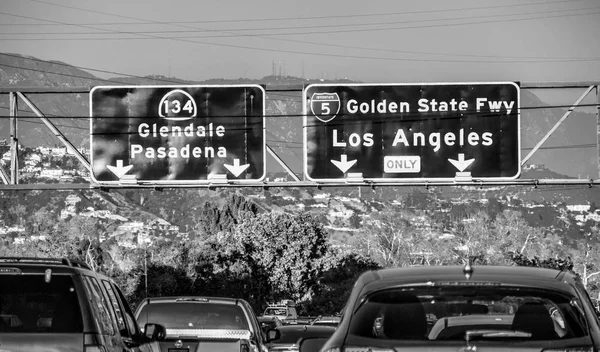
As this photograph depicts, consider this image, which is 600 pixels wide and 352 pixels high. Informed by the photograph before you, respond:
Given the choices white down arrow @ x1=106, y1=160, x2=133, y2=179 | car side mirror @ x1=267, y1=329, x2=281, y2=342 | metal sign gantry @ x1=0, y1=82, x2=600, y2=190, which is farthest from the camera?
white down arrow @ x1=106, y1=160, x2=133, y2=179

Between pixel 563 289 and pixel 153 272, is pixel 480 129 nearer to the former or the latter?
pixel 563 289

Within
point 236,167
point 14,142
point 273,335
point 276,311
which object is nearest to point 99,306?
point 273,335

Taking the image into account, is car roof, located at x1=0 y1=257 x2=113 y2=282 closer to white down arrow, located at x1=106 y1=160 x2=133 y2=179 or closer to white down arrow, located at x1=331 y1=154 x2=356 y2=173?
white down arrow, located at x1=331 y1=154 x2=356 y2=173

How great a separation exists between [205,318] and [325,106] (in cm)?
1305

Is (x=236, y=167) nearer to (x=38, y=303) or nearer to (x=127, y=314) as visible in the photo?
(x=127, y=314)

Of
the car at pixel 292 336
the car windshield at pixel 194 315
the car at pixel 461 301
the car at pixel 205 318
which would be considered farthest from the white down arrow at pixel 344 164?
the car at pixel 461 301

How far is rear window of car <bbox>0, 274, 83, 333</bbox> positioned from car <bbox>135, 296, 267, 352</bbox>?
25.4 feet

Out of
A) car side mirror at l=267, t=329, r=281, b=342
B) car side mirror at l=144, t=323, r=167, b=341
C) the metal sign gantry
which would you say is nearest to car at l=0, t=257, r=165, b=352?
car side mirror at l=144, t=323, r=167, b=341

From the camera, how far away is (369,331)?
24.4 ft

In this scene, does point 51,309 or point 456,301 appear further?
point 51,309

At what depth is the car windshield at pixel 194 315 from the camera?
17.9 m

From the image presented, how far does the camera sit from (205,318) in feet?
59.0

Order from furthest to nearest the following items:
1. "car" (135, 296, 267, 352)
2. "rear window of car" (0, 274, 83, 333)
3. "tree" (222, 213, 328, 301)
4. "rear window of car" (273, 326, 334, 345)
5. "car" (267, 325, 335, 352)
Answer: "tree" (222, 213, 328, 301) → "rear window of car" (273, 326, 334, 345) → "car" (267, 325, 335, 352) → "car" (135, 296, 267, 352) → "rear window of car" (0, 274, 83, 333)

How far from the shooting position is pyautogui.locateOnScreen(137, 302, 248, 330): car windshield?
17.9 meters
